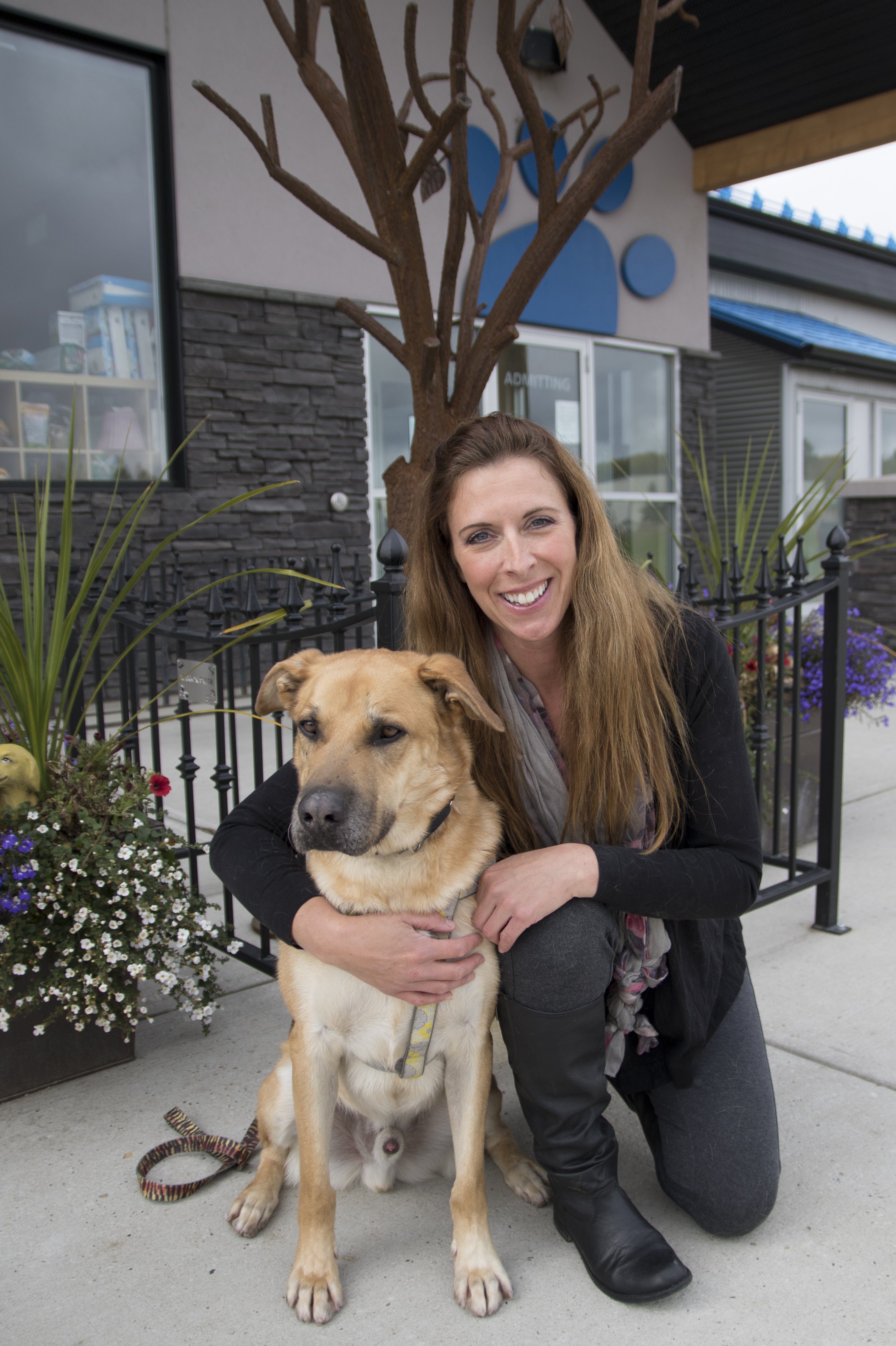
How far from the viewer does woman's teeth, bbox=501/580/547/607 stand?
2004 millimetres

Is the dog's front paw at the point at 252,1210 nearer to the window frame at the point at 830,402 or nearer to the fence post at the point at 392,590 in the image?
the fence post at the point at 392,590

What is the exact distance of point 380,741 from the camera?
5.94 ft

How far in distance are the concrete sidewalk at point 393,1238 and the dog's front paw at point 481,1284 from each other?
0.07 feet

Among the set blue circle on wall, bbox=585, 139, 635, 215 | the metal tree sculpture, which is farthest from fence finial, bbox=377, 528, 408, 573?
blue circle on wall, bbox=585, 139, 635, 215

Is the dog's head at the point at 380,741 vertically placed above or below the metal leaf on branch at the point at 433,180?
below

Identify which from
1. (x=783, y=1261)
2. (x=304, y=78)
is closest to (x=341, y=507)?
(x=304, y=78)

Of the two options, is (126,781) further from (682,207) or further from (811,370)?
(811,370)

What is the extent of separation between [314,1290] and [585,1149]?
573 millimetres

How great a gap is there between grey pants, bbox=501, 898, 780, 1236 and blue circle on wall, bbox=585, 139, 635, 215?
349 inches

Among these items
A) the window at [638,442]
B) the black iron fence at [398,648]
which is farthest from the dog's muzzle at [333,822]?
the window at [638,442]

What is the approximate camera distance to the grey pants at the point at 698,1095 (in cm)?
178

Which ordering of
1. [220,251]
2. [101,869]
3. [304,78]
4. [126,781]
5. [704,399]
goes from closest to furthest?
1. [101,869]
2. [126,781]
3. [304,78]
4. [220,251]
5. [704,399]

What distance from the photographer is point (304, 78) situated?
12.4 ft

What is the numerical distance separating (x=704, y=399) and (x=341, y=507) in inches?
200
